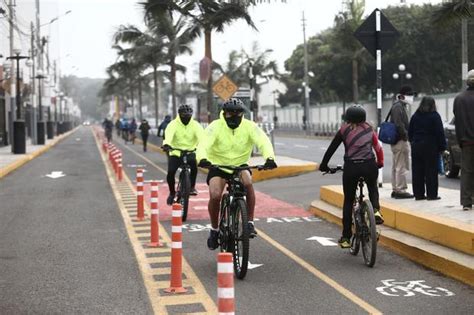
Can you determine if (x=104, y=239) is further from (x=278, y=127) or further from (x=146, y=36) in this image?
(x=278, y=127)

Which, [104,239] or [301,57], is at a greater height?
[301,57]

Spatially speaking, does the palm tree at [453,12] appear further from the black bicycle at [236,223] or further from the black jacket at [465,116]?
the black bicycle at [236,223]

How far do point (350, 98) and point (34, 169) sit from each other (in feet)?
152

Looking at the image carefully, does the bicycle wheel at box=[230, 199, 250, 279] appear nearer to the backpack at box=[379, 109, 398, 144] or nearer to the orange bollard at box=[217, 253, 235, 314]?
the orange bollard at box=[217, 253, 235, 314]

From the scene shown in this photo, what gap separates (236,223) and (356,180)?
5.22 feet

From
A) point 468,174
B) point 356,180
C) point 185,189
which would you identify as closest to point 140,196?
point 185,189

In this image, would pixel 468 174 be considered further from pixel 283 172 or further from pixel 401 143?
pixel 283 172

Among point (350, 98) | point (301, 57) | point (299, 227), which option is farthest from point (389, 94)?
point (299, 227)

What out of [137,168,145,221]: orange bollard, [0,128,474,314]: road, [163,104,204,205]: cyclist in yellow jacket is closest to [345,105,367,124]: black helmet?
[0,128,474,314]: road

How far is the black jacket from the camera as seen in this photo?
9234 millimetres

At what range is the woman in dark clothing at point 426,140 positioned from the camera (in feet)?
33.9

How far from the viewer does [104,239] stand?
33.3ft

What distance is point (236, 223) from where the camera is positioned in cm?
754

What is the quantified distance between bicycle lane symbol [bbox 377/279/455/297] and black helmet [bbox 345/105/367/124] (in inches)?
74.7
